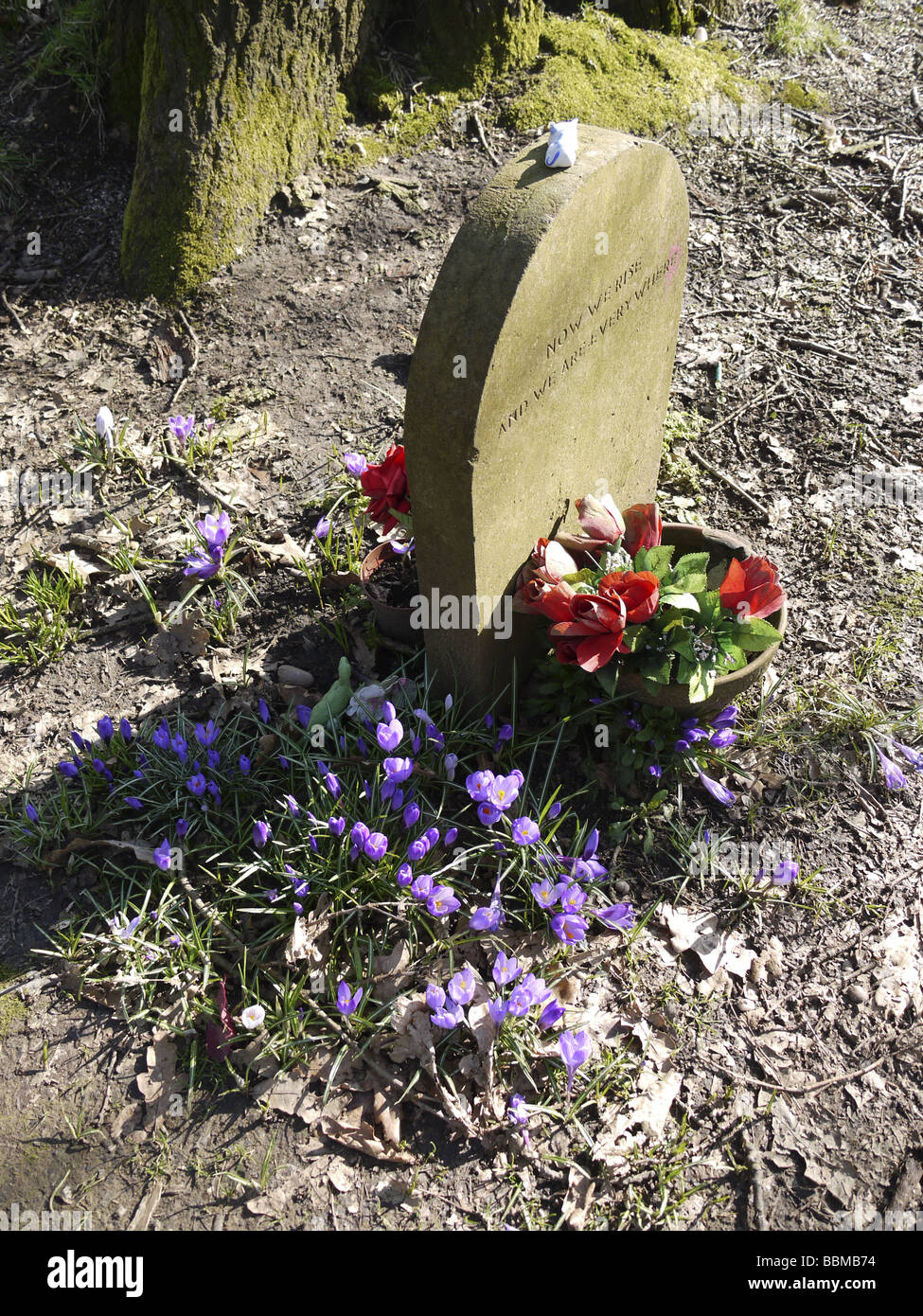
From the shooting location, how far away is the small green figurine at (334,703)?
283 centimetres

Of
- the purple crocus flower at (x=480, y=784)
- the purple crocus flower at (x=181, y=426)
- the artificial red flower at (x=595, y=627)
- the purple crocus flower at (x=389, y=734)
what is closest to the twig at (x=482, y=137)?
the purple crocus flower at (x=181, y=426)

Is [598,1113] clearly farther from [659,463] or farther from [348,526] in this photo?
[659,463]

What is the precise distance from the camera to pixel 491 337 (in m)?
2.10

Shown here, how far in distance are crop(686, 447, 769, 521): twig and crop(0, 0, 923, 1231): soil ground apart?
24 millimetres

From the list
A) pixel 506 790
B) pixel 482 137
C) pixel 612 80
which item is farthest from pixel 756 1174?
pixel 612 80

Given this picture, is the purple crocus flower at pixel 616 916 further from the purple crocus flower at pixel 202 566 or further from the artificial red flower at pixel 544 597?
the purple crocus flower at pixel 202 566

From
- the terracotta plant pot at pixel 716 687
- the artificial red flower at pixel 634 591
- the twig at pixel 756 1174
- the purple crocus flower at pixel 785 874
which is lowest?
the twig at pixel 756 1174

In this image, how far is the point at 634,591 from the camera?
101 inches

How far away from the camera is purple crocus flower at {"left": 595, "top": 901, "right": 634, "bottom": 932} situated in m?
2.53

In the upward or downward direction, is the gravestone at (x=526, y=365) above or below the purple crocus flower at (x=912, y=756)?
Result: above

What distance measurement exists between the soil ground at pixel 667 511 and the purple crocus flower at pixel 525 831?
419 mm

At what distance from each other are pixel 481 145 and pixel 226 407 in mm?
2110

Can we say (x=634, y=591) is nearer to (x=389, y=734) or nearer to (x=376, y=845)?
(x=389, y=734)
